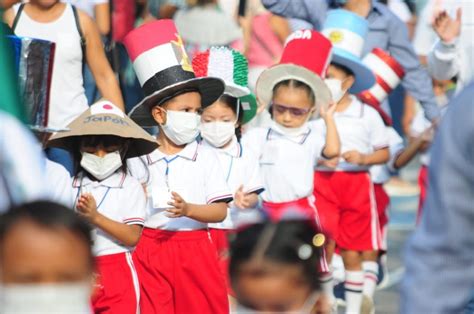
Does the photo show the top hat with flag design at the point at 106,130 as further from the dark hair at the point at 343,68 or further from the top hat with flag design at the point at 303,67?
the dark hair at the point at 343,68

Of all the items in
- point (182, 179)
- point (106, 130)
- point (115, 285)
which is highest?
point (106, 130)

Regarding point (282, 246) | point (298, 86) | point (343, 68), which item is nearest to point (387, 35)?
point (343, 68)

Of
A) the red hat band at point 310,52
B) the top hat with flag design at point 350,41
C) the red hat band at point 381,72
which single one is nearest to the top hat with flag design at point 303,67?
the red hat band at point 310,52

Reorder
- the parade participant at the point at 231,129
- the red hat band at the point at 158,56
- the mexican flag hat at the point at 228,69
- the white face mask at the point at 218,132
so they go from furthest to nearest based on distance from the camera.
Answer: the mexican flag hat at the point at 228,69 < the white face mask at the point at 218,132 < the parade participant at the point at 231,129 < the red hat band at the point at 158,56

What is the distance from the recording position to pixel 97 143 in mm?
7414

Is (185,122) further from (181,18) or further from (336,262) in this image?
(181,18)

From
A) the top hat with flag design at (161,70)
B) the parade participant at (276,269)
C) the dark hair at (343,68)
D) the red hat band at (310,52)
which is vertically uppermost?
the parade participant at (276,269)

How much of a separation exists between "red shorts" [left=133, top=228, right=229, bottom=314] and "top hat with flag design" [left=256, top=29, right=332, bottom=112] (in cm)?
167

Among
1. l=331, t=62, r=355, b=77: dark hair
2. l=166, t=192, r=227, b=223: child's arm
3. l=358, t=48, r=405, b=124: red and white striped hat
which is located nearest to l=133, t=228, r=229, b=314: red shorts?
l=166, t=192, r=227, b=223: child's arm

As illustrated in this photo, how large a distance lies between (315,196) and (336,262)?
578 mm

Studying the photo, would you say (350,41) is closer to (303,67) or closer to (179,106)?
(303,67)

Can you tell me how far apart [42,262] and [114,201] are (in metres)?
3.08

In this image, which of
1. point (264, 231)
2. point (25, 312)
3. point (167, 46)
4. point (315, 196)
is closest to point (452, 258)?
point (264, 231)

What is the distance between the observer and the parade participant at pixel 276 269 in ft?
14.0
